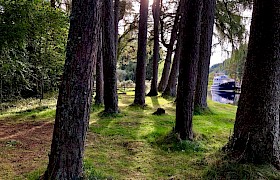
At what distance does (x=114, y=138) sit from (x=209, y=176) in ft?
8.11

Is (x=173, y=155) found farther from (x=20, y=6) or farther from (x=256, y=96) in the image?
(x=20, y=6)

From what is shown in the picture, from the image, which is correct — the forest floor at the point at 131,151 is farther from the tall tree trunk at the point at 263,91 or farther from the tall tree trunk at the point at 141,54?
the tall tree trunk at the point at 141,54

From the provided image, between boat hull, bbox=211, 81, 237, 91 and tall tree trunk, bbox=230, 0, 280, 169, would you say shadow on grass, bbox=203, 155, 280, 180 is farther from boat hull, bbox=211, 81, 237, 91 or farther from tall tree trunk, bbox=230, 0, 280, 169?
boat hull, bbox=211, 81, 237, 91

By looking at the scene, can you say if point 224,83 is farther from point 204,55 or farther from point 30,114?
point 30,114

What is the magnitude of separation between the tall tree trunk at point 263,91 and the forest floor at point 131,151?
0.84 feet

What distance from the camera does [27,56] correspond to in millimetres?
9641

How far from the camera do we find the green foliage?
7.99m

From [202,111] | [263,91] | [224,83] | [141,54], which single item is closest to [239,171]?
[263,91]

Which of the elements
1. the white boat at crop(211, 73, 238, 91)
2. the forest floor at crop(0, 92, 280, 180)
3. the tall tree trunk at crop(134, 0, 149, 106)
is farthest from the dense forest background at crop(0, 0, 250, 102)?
the white boat at crop(211, 73, 238, 91)

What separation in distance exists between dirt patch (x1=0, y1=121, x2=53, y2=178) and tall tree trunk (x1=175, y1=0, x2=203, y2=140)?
7.93 ft

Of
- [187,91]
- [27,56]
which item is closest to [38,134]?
[187,91]

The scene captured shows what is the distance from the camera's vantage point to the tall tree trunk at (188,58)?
15.9 ft

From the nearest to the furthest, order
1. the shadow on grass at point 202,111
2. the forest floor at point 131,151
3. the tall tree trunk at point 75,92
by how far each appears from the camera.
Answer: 1. the tall tree trunk at point 75,92
2. the forest floor at point 131,151
3. the shadow on grass at point 202,111

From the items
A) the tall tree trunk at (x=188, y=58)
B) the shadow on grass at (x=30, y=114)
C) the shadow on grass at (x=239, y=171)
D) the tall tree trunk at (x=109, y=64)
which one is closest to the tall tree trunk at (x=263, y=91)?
the shadow on grass at (x=239, y=171)
